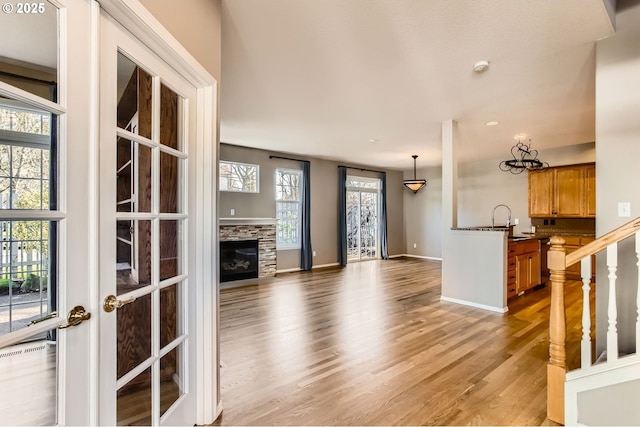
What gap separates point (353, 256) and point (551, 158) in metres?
5.04

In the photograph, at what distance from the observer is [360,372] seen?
248 cm

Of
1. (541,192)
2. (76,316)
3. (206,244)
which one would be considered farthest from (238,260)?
(541,192)

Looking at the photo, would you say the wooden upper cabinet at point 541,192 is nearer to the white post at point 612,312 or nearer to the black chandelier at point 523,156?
the black chandelier at point 523,156

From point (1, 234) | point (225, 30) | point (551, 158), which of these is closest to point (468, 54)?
point (225, 30)

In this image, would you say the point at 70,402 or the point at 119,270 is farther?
the point at 119,270

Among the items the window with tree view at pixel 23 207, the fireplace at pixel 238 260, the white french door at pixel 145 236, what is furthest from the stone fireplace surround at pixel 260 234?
the window with tree view at pixel 23 207

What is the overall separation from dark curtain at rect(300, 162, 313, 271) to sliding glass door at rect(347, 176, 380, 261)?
1586 millimetres

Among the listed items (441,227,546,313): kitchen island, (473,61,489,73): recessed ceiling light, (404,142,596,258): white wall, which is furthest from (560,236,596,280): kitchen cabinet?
(473,61,489,73): recessed ceiling light

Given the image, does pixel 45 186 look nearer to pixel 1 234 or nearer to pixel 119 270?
pixel 1 234

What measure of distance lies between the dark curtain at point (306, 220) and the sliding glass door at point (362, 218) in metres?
1.59

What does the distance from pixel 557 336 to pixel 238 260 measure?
202 inches

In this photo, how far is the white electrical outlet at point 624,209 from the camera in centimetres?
A: 224

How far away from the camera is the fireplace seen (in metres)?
5.78

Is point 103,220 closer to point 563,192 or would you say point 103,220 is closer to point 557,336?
point 557,336
